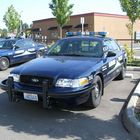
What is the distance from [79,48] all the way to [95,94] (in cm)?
155

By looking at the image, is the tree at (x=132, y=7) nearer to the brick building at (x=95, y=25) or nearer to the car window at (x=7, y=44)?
the car window at (x=7, y=44)

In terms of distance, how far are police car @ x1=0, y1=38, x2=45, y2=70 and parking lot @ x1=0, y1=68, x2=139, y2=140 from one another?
6.19 meters

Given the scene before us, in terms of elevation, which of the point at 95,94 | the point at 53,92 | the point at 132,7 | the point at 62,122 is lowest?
the point at 62,122

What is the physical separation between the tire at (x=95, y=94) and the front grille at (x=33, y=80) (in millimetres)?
968

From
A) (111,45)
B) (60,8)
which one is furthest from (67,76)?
(60,8)

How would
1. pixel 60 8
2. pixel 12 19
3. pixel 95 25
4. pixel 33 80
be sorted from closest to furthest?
Answer: pixel 33 80 < pixel 60 8 < pixel 12 19 < pixel 95 25

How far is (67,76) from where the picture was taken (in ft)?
19.5

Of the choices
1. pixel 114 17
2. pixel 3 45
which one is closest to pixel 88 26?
pixel 114 17

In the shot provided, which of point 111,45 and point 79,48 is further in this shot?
point 111,45

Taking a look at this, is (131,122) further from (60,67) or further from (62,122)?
(60,67)

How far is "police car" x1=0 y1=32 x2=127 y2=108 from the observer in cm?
587

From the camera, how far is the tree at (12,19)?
4466 centimetres

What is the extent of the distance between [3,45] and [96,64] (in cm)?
842

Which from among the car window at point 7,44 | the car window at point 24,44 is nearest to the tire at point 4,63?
the car window at point 7,44
